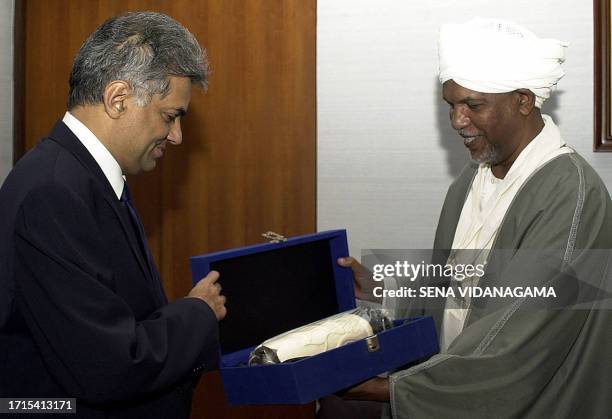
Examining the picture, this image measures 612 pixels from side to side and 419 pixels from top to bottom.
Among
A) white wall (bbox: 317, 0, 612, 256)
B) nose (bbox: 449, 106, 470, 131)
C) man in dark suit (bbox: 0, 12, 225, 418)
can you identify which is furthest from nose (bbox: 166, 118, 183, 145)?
white wall (bbox: 317, 0, 612, 256)

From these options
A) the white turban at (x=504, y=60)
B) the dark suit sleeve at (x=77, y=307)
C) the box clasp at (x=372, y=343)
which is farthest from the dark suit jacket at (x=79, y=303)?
the white turban at (x=504, y=60)

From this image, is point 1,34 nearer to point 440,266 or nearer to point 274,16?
point 274,16

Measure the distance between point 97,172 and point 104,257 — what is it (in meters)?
0.18

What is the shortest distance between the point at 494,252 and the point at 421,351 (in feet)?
0.99

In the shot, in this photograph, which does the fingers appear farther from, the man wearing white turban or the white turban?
the white turban

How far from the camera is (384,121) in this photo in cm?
270

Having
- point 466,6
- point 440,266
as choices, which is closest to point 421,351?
point 440,266

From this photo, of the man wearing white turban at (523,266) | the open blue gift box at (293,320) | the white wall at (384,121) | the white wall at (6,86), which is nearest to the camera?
the open blue gift box at (293,320)

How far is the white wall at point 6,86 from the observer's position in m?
2.86

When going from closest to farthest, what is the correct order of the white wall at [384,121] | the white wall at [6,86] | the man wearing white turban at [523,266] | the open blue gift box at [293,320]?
1. the open blue gift box at [293,320]
2. the man wearing white turban at [523,266]
3. the white wall at [384,121]
4. the white wall at [6,86]

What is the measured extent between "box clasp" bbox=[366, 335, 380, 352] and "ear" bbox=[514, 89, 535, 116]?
2.29 feet

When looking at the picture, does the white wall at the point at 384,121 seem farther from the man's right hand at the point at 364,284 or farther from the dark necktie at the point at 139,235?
the dark necktie at the point at 139,235

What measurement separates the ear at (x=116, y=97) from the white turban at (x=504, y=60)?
2.79ft

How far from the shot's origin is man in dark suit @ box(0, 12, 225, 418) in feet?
4.18
